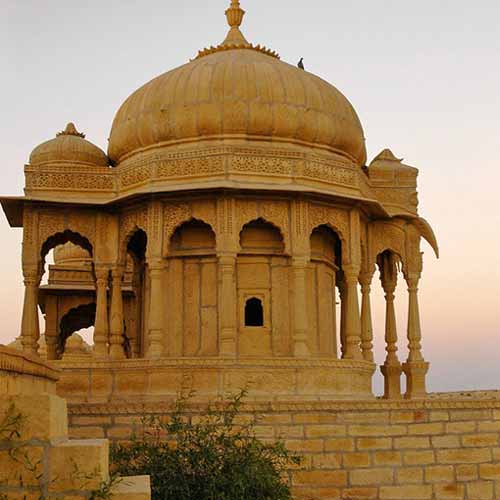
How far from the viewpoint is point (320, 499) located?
454 inches

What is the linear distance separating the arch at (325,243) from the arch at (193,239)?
1917 mm

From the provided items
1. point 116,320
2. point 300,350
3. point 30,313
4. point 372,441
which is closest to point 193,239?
point 116,320

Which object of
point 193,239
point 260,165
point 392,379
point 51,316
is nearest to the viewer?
point 260,165

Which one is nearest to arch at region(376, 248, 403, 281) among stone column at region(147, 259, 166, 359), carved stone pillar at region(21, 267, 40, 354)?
stone column at region(147, 259, 166, 359)

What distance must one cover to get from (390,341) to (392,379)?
895 millimetres

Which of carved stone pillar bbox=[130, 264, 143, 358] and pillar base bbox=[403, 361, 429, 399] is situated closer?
pillar base bbox=[403, 361, 429, 399]

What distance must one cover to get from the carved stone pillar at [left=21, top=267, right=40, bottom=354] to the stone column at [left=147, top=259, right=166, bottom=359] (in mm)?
2179

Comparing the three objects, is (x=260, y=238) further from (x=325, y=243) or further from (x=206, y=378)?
(x=206, y=378)

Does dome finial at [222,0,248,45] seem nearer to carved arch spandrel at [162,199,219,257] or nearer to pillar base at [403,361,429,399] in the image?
carved arch spandrel at [162,199,219,257]

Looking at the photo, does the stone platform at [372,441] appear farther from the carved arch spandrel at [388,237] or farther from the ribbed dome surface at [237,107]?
the ribbed dome surface at [237,107]

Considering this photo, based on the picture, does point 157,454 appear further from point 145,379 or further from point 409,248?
point 409,248

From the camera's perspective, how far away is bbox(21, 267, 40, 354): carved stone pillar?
1636cm

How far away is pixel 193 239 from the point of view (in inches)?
659

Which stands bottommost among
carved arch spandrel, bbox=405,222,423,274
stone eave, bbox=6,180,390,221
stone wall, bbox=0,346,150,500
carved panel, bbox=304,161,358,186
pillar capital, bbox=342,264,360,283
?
stone wall, bbox=0,346,150,500
